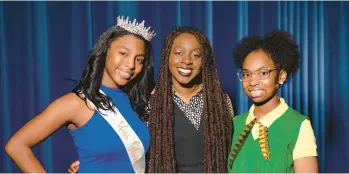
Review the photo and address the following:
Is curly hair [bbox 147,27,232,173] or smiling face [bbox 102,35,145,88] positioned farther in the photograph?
curly hair [bbox 147,27,232,173]

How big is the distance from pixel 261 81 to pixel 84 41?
4.67 ft

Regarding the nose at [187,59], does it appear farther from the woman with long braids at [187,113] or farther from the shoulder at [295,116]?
the shoulder at [295,116]

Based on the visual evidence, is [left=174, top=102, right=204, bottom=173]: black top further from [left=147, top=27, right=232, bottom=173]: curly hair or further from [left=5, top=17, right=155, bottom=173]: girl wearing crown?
[left=5, top=17, right=155, bottom=173]: girl wearing crown

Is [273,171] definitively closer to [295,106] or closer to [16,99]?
A: [295,106]

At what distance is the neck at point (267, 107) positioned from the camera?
1.54 metres

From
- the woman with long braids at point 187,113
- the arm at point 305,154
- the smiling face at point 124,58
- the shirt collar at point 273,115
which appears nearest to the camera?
the arm at point 305,154

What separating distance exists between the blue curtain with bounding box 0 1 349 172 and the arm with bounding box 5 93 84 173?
1.13 m

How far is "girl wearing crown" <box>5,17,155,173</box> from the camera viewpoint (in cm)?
152

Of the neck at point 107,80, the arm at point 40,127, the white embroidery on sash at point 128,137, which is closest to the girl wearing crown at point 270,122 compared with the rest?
the white embroidery on sash at point 128,137

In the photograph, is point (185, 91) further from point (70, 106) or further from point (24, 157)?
point (24, 157)

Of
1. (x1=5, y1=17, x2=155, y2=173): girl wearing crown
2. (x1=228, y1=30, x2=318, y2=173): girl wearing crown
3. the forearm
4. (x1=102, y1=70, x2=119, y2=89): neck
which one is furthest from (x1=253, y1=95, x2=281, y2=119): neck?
the forearm

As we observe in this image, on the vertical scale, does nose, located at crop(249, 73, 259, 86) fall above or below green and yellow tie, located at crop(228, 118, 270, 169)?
above

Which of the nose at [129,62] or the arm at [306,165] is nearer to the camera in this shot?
the arm at [306,165]

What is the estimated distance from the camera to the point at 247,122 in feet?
5.23
